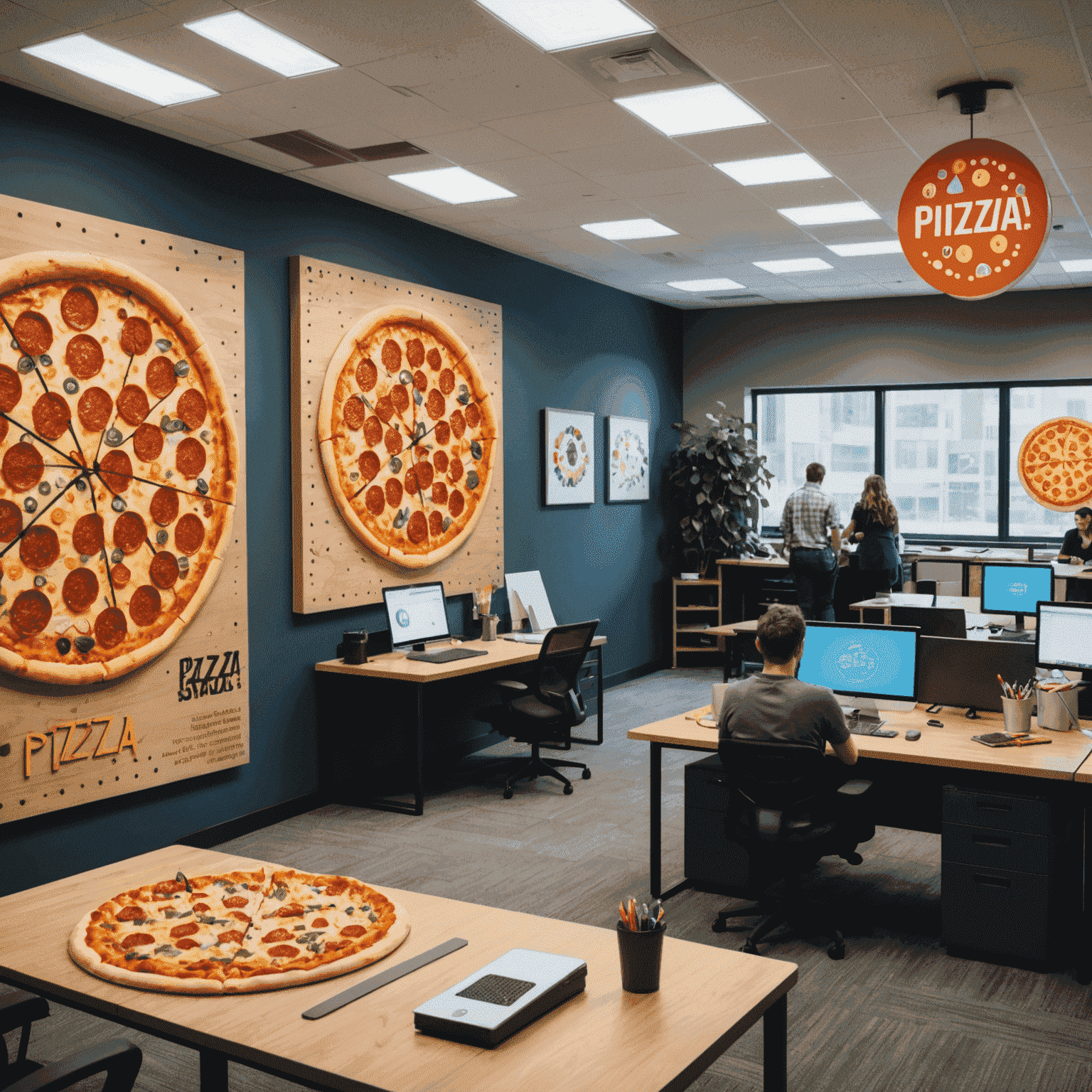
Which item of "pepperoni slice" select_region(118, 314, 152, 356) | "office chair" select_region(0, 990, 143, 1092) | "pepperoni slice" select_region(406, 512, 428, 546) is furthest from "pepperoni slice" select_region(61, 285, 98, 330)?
"office chair" select_region(0, 990, 143, 1092)

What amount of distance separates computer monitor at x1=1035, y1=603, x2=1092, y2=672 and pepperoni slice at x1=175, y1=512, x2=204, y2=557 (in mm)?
3557

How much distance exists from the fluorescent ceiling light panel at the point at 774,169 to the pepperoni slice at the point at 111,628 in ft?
11.5

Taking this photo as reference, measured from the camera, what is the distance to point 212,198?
4.93m

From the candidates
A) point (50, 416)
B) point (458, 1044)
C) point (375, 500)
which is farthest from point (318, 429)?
point (458, 1044)

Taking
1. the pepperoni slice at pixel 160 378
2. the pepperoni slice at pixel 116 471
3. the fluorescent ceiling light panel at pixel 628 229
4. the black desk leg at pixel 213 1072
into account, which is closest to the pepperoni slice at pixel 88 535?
the pepperoni slice at pixel 116 471

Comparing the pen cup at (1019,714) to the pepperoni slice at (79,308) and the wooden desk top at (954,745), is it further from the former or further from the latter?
the pepperoni slice at (79,308)

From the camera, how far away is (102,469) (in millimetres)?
4320

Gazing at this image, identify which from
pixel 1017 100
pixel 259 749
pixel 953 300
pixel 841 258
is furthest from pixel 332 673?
pixel 953 300

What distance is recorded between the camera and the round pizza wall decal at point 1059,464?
8.85m

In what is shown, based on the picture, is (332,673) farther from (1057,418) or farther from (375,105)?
(1057,418)

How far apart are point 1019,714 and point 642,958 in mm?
2481

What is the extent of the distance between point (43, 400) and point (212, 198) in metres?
1.40

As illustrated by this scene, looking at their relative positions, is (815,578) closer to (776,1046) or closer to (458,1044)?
(776,1046)

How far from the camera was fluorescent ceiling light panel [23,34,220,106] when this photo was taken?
3701mm
